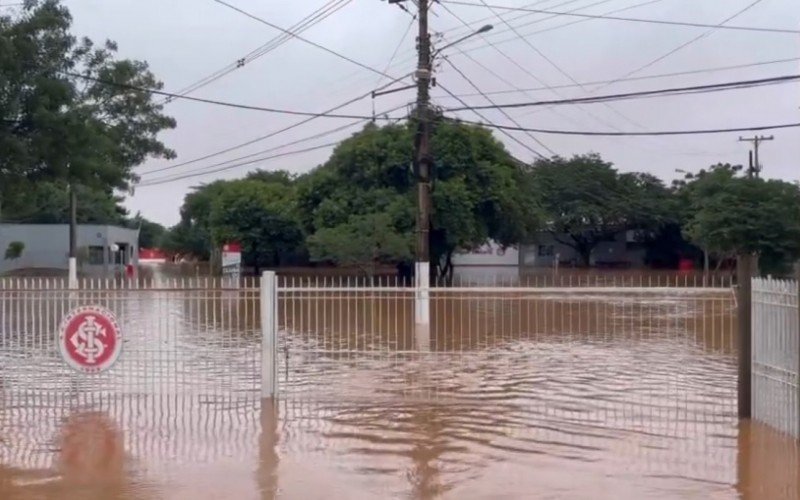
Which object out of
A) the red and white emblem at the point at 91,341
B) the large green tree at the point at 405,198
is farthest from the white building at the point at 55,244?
the red and white emblem at the point at 91,341

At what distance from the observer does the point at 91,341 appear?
1259 centimetres

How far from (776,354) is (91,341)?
25.7 feet

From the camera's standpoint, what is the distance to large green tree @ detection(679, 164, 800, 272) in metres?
41.4

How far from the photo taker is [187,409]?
1234 centimetres

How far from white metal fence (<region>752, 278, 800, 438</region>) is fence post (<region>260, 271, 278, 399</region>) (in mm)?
5504

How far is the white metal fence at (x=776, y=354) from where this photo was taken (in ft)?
32.6

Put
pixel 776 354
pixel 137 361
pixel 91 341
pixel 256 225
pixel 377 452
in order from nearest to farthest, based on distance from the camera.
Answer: pixel 377 452 → pixel 776 354 → pixel 91 341 → pixel 137 361 → pixel 256 225

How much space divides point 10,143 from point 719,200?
3253 centimetres

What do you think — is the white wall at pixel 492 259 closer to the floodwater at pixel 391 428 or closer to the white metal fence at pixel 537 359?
the white metal fence at pixel 537 359

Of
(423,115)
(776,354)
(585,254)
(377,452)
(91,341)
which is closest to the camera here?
(377,452)

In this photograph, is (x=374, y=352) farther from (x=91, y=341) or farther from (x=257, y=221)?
(x=257, y=221)

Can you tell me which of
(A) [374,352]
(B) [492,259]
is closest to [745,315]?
(A) [374,352]

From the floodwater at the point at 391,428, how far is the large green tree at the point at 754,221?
79.3ft

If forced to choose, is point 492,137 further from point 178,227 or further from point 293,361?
point 178,227
